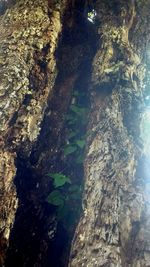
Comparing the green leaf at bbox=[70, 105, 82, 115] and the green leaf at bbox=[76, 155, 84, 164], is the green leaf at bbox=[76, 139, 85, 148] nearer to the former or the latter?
the green leaf at bbox=[76, 155, 84, 164]

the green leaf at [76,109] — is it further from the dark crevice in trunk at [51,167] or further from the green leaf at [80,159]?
the green leaf at [80,159]

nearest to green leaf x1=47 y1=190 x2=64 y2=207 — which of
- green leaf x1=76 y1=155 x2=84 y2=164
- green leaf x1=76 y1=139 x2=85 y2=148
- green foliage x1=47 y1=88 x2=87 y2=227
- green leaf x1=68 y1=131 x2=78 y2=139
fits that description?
green foliage x1=47 y1=88 x2=87 y2=227

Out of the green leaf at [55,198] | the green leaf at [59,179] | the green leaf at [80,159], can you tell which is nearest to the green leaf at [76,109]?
the green leaf at [80,159]

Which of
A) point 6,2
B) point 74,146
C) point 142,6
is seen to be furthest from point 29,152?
point 142,6

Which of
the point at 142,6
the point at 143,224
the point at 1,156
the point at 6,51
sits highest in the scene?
the point at 142,6

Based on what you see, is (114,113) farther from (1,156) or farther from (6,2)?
(6,2)

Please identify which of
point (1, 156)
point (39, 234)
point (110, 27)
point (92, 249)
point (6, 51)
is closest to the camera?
point (92, 249)
